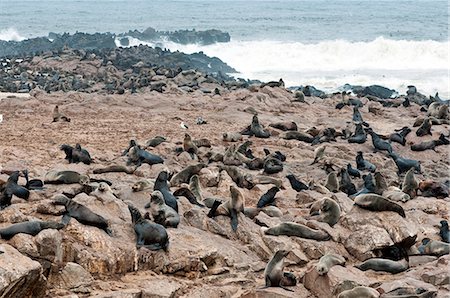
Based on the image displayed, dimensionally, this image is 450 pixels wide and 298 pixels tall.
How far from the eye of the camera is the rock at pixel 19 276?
5602 mm

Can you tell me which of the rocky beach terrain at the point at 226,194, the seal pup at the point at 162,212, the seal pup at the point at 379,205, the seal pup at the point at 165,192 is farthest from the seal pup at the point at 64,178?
the seal pup at the point at 379,205

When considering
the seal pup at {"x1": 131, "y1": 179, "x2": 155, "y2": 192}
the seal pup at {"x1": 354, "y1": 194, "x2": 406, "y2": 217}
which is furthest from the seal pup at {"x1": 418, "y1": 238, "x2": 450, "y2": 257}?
the seal pup at {"x1": 131, "y1": 179, "x2": 155, "y2": 192}

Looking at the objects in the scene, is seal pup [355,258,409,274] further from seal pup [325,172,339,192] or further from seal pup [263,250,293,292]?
seal pup [325,172,339,192]

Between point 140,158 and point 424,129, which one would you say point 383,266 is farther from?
point 424,129

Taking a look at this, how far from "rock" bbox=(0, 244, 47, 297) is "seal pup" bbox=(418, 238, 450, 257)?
5570 mm

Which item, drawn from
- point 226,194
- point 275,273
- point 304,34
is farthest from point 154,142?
point 304,34

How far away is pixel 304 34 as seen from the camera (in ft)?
239

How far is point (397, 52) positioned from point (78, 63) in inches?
1239

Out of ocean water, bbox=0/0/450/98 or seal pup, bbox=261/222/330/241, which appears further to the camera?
ocean water, bbox=0/0/450/98

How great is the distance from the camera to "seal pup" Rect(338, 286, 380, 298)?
6.59m

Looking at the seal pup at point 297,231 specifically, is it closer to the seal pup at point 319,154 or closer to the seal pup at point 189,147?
the seal pup at point 189,147

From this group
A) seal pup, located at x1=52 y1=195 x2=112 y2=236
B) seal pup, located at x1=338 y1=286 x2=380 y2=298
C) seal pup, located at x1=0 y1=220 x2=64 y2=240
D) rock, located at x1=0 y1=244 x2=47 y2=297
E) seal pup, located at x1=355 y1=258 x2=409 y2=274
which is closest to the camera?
rock, located at x1=0 y1=244 x2=47 y2=297

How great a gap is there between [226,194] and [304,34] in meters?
64.1

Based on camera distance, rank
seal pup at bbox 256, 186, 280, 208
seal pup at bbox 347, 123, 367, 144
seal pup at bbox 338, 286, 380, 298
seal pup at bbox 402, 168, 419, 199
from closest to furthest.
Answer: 1. seal pup at bbox 338, 286, 380, 298
2. seal pup at bbox 256, 186, 280, 208
3. seal pup at bbox 402, 168, 419, 199
4. seal pup at bbox 347, 123, 367, 144
